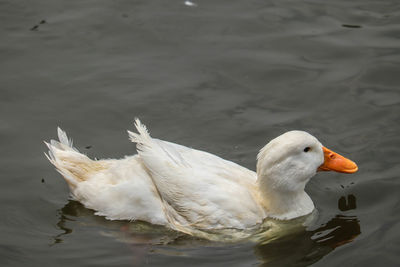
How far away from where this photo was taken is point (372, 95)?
28.3ft

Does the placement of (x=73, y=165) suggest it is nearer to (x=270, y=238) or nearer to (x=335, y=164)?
(x=270, y=238)

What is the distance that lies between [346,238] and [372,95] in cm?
260

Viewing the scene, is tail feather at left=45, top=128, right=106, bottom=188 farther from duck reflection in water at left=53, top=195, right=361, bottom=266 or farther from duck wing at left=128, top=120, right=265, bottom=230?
duck wing at left=128, top=120, right=265, bottom=230

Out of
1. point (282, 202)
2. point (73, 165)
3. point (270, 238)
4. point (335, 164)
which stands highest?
point (335, 164)

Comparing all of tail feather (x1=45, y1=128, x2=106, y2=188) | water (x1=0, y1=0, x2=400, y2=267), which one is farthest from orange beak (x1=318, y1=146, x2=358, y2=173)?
tail feather (x1=45, y1=128, x2=106, y2=188)

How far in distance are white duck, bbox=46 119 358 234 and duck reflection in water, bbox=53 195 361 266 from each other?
0.10 m

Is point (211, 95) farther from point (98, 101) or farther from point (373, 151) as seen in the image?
point (373, 151)

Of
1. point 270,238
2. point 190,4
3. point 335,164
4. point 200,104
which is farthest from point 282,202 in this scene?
point 190,4

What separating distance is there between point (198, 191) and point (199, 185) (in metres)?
0.05

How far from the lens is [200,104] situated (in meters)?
8.45

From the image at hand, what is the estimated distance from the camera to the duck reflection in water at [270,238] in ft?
20.8

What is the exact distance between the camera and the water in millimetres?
6445

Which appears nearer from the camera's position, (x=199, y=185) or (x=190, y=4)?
(x=199, y=185)

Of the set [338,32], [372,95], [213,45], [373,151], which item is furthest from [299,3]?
[373,151]
